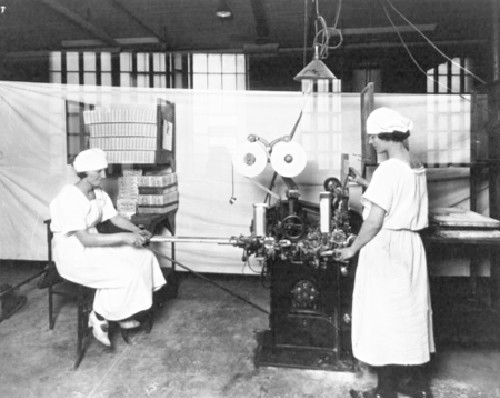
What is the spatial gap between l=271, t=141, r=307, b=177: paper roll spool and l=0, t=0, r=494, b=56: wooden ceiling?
8.59 feet

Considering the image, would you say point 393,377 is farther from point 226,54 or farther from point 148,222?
point 226,54

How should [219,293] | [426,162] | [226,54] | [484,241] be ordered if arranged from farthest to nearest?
[226,54] → [219,293] → [426,162] → [484,241]

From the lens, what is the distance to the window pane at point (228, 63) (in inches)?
295

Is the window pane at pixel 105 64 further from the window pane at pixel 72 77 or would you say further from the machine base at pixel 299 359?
the machine base at pixel 299 359

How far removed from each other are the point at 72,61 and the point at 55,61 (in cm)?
24

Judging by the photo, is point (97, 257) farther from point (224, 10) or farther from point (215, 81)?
point (215, 81)

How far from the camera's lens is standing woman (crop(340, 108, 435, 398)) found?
2488 mm

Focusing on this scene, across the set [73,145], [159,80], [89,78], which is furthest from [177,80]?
[73,145]

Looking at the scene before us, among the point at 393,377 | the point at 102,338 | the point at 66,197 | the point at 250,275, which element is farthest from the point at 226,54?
the point at 393,377

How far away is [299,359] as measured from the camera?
3.24 m

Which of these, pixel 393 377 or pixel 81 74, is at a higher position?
pixel 81 74

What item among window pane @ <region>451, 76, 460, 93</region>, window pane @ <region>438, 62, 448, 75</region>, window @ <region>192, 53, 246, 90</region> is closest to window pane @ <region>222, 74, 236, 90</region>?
window @ <region>192, 53, 246, 90</region>

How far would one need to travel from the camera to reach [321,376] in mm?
3105

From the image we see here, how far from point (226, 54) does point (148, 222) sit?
4250 mm
